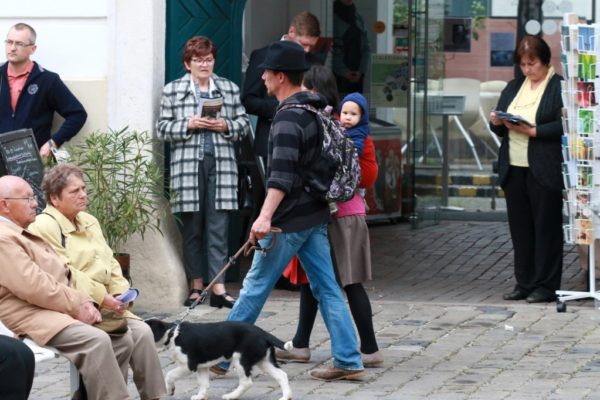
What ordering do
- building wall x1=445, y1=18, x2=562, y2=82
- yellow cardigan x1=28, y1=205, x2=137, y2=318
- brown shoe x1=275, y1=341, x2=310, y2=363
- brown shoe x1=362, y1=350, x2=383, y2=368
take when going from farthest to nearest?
building wall x1=445, y1=18, x2=562, y2=82
brown shoe x1=275, y1=341, x2=310, y2=363
brown shoe x1=362, y1=350, x2=383, y2=368
yellow cardigan x1=28, y1=205, x2=137, y2=318

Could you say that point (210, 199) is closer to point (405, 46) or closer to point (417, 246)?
point (417, 246)

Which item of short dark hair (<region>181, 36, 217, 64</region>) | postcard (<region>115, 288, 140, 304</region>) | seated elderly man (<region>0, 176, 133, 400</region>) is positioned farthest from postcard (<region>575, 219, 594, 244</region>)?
seated elderly man (<region>0, 176, 133, 400</region>)

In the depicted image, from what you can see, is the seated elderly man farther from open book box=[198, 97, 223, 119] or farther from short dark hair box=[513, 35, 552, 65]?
short dark hair box=[513, 35, 552, 65]

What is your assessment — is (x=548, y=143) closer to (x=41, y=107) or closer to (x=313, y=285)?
(x=313, y=285)

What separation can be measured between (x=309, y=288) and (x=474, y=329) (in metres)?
1.59

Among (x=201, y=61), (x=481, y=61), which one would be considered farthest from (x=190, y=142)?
(x=481, y=61)

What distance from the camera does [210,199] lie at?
10648 mm

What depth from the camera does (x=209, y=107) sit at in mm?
10461

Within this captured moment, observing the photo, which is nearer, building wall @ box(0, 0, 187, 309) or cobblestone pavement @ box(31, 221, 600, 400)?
cobblestone pavement @ box(31, 221, 600, 400)

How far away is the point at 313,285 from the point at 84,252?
140cm

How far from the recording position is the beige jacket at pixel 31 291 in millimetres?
6871

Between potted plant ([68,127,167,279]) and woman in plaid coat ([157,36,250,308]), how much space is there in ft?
0.65

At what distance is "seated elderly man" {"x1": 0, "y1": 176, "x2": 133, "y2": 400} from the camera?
6.89m

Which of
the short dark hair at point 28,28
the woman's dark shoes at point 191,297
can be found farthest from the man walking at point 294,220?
A: the short dark hair at point 28,28
